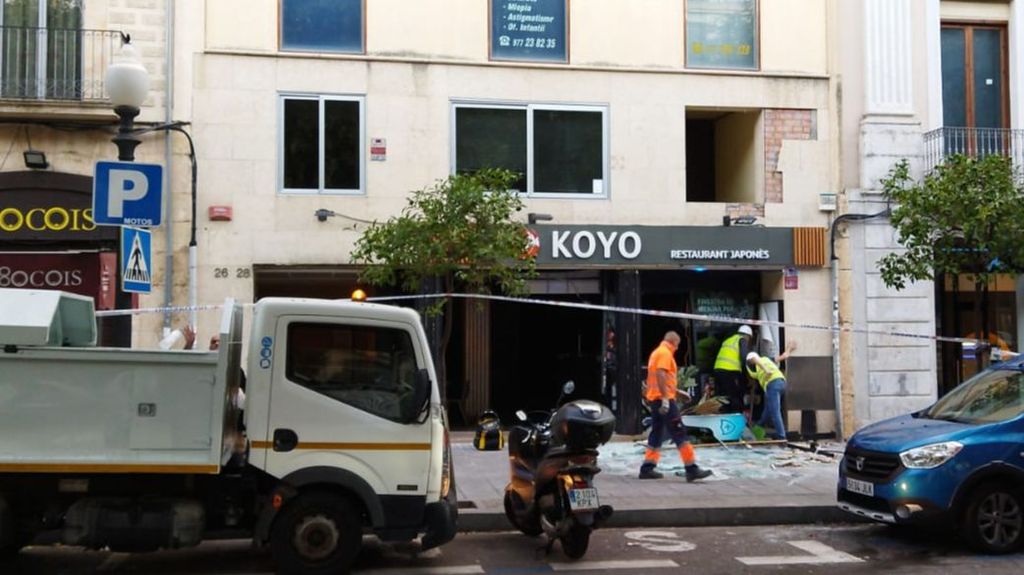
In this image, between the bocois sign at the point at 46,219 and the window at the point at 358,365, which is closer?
the window at the point at 358,365

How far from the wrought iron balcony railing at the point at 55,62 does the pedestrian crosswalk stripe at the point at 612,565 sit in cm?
936

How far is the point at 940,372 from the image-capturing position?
16.0m

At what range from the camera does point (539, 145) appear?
578 inches

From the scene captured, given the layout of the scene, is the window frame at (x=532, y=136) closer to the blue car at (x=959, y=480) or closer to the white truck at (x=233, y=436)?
the blue car at (x=959, y=480)

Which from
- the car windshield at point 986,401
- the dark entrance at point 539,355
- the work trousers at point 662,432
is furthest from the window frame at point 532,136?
the car windshield at point 986,401

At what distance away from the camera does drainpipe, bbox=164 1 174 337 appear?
1327cm

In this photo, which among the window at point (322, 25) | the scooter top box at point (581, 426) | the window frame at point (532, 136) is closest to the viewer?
the scooter top box at point (581, 426)

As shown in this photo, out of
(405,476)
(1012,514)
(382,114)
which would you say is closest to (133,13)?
(382,114)

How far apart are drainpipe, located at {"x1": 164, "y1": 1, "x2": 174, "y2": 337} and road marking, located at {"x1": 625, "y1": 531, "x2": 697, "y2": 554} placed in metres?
7.43

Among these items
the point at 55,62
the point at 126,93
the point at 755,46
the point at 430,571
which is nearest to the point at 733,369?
the point at 755,46

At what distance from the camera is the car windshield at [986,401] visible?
27.6 feet

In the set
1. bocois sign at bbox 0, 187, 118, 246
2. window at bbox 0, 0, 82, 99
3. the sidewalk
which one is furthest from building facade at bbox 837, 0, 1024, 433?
window at bbox 0, 0, 82, 99

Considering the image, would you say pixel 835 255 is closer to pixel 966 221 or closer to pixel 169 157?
pixel 966 221

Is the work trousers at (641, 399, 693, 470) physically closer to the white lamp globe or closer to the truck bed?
the truck bed
